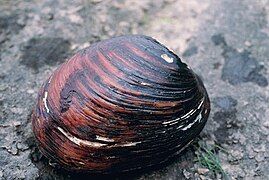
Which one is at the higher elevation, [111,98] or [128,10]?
[111,98]

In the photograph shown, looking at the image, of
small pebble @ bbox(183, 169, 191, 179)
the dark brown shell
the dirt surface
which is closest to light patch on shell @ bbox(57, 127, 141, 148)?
the dark brown shell

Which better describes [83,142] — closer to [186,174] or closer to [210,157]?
[186,174]

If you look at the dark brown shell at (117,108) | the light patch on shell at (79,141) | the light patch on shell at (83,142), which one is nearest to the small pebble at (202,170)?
the dark brown shell at (117,108)

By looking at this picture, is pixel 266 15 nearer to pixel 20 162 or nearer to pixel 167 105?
pixel 167 105

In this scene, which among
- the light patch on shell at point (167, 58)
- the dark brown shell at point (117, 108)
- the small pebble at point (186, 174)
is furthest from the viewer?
the small pebble at point (186, 174)

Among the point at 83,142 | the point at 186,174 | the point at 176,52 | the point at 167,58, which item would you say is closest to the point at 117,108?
the point at 83,142

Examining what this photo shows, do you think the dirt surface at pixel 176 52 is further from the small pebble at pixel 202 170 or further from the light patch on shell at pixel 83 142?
the light patch on shell at pixel 83 142

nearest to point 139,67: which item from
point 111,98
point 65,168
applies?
point 111,98

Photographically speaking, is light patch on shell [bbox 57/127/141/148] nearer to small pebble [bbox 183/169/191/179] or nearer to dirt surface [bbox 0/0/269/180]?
dirt surface [bbox 0/0/269/180]
